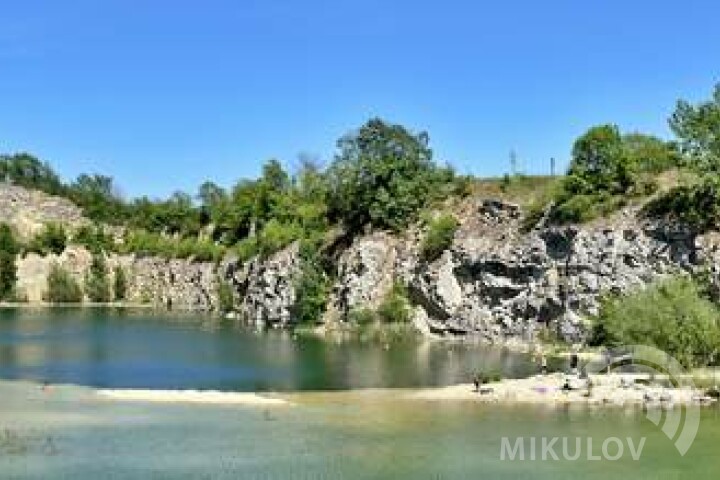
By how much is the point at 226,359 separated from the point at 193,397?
75.7 ft

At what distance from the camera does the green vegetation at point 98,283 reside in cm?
18475

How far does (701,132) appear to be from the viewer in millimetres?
92000

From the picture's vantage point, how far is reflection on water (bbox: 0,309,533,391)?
74.5m

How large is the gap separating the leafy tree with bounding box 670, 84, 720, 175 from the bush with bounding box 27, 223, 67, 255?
409 feet

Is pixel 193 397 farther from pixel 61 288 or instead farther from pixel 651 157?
pixel 61 288

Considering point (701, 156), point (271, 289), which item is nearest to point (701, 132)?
point (701, 156)

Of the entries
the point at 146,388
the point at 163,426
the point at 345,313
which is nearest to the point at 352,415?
the point at 163,426

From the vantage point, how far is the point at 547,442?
50.6 meters

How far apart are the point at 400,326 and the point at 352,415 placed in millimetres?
54147

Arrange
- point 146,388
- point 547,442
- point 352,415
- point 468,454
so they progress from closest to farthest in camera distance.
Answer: point 468,454 < point 547,442 < point 352,415 < point 146,388

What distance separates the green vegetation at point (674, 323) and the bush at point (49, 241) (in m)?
135

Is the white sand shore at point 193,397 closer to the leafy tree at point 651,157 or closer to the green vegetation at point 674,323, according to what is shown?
the green vegetation at point 674,323

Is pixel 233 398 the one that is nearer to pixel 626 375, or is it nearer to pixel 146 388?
pixel 146 388

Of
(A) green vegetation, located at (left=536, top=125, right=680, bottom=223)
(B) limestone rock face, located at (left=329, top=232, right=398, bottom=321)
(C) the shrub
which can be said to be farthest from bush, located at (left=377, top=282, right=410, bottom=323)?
(C) the shrub
